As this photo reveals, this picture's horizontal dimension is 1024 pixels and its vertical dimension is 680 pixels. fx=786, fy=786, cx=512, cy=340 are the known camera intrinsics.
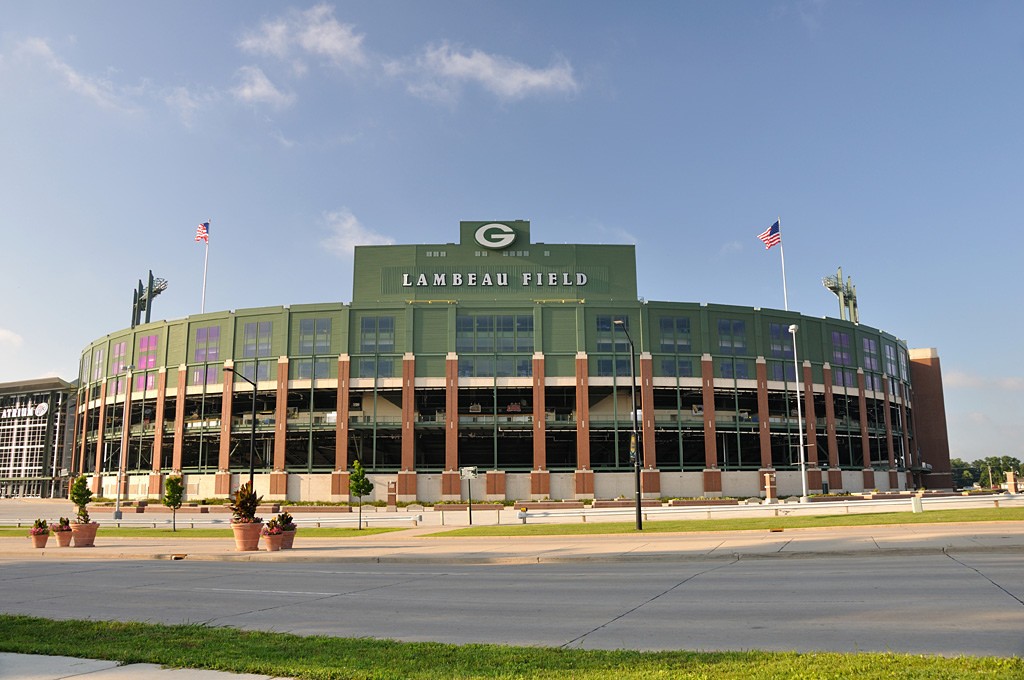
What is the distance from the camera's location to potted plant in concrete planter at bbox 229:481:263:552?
31.0 metres

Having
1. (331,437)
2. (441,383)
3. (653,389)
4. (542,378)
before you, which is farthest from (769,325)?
(331,437)

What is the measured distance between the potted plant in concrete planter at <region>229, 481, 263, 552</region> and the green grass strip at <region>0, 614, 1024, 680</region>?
20093 mm

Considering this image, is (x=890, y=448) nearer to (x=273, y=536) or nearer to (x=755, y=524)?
(x=755, y=524)

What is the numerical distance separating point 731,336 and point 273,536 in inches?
2422

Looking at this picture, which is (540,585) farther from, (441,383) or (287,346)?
(287,346)

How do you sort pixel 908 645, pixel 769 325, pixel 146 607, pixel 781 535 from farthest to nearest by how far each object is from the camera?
1. pixel 769 325
2. pixel 781 535
3. pixel 146 607
4. pixel 908 645

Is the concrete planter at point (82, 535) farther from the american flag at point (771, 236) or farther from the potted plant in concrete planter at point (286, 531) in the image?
the american flag at point (771, 236)

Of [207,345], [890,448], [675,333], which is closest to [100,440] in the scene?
[207,345]

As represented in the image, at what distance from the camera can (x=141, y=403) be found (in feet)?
293

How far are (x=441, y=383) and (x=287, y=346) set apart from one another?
16789mm

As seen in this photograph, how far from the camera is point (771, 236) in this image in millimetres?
72625

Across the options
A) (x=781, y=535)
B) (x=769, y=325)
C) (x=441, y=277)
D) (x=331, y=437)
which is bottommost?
(x=781, y=535)

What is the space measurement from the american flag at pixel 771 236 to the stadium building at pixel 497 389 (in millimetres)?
11751

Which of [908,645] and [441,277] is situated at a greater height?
[441,277]
